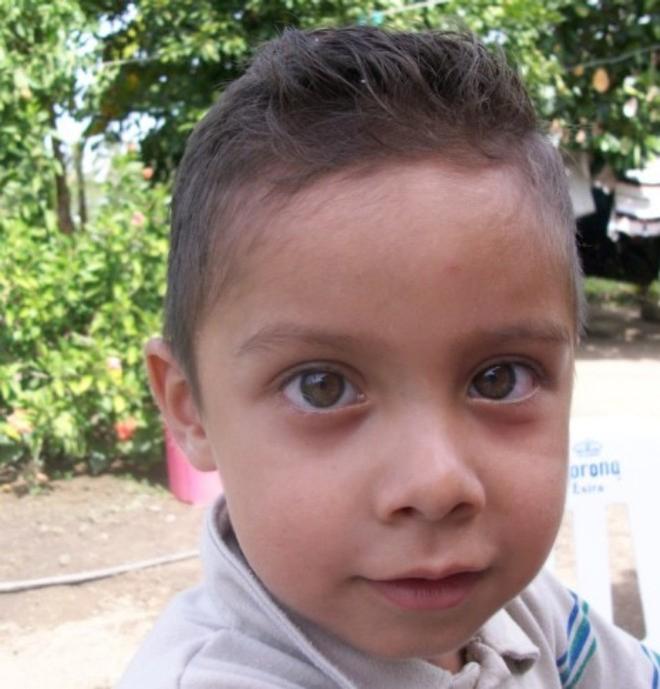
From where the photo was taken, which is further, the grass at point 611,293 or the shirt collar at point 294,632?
the grass at point 611,293

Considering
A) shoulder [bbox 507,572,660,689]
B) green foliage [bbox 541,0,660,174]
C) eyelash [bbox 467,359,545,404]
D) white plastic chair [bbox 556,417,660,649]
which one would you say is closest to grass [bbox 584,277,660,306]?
green foliage [bbox 541,0,660,174]

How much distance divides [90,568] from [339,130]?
3098 mm

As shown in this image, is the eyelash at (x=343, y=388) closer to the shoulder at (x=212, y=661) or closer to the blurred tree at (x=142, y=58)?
the shoulder at (x=212, y=661)

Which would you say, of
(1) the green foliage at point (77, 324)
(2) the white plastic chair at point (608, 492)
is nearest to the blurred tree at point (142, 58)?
(1) the green foliage at point (77, 324)

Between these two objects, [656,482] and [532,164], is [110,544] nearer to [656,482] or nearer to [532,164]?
[656,482]

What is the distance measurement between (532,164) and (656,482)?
1.50 m

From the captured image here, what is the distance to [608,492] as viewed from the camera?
2.33 metres

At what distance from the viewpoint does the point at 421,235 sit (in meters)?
0.89

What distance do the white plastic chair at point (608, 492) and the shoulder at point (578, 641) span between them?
2.82 ft

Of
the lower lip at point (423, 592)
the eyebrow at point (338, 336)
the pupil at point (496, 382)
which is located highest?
the eyebrow at point (338, 336)

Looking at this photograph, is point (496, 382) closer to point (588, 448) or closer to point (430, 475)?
point (430, 475)

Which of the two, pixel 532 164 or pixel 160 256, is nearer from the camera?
pixel 532 164

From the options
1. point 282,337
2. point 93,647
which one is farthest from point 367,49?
point 93,647

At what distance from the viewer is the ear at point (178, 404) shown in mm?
1112
